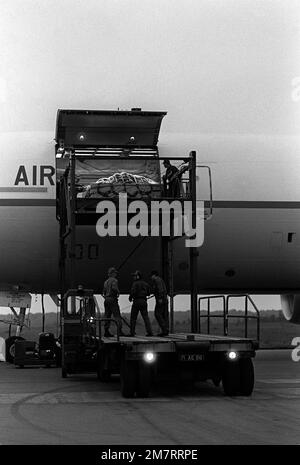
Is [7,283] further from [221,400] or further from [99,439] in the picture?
[99,439]

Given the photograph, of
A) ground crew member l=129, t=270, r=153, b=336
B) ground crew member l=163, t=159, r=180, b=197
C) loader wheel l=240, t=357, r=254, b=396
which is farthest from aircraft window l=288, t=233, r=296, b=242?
loader wheel l=240, t=357, r=254, b=396

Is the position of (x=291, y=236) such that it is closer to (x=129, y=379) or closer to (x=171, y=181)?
(x=171, y=181)

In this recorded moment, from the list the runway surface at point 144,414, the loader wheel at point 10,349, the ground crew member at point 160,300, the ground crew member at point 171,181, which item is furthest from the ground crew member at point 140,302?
the loader wheel at point 10,349

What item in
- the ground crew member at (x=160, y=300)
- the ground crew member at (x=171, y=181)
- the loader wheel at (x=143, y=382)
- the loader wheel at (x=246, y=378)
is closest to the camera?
the loader wheel at (x=143, y=382)

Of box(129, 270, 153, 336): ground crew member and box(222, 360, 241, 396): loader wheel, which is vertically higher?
box(129, 270, 153, 336): ground crew member

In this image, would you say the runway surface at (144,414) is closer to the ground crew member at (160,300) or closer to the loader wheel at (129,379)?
the loader wheel at (129,379)

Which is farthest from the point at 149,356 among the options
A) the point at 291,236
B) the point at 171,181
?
the point at 291,236

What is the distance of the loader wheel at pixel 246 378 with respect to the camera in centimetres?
1378

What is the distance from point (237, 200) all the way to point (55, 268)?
4.72 m

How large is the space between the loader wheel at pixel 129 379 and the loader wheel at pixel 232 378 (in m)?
1.57

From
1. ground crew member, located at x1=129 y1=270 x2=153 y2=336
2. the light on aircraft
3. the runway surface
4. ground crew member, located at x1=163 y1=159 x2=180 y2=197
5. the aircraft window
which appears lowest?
the runway surface

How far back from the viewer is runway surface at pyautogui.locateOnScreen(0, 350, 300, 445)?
9.55 m

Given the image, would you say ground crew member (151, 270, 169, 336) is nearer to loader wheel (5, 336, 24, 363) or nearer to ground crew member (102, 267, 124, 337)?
ground crew member (102, 267, 124, 337)

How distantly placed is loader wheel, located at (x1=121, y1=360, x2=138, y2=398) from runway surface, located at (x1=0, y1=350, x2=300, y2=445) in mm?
217
